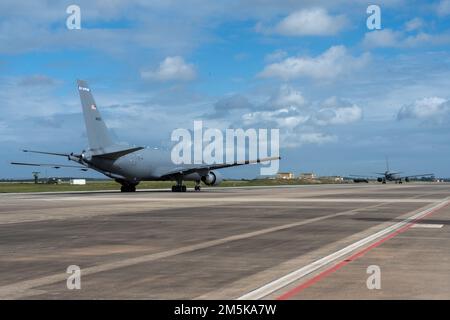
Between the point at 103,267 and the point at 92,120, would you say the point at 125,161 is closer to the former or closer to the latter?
the point at 92,120

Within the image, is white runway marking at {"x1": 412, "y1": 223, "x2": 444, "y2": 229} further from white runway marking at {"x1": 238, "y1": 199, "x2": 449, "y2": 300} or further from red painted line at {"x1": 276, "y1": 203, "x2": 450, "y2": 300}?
white runway marking at {"x1": 238, "y1": 199, "x2": 449, "y2": 300}

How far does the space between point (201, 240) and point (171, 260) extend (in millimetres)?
4166

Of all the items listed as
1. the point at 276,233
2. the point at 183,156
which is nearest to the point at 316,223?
the point at 276,233

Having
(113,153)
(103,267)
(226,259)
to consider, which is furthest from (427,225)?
(113,153)

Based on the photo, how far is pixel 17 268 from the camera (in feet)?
39.5

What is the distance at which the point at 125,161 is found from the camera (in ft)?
198

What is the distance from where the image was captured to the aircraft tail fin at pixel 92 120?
5741 centimetres

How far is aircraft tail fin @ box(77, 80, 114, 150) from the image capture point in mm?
57406

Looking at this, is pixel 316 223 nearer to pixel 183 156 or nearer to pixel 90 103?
pixel 90 103

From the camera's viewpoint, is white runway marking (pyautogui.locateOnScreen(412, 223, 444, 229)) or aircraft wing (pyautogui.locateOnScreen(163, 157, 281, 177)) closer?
white runway marking (pyautogui.locateOnScreen(412, 223, 444, 229))

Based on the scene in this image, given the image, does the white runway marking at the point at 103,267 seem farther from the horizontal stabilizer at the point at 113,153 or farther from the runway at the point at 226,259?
the horizontal stabilizer at the point at 113,153

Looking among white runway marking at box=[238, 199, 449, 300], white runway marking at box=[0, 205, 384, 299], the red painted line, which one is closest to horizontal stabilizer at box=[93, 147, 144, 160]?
white runway marking at box=[0, 205, 384, 299]

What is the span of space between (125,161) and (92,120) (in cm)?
559
